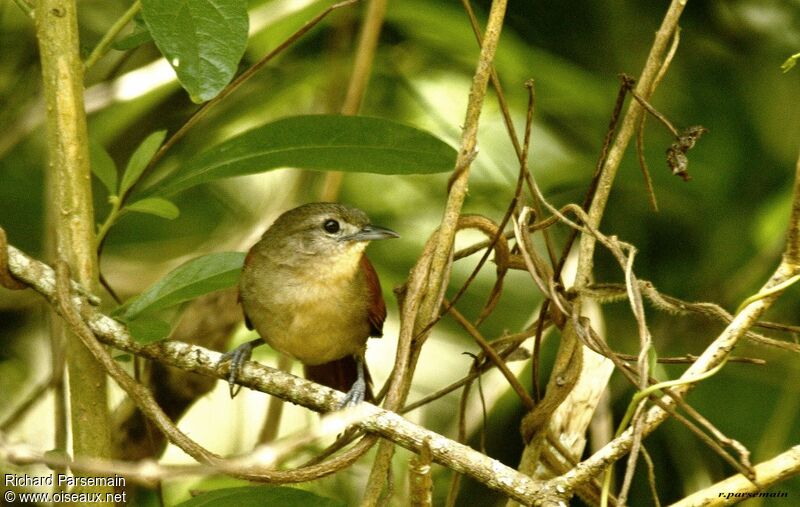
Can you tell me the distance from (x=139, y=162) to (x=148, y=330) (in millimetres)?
565

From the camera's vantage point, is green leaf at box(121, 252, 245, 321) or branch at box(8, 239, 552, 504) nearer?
branch at box(8, 239, 552, 504)

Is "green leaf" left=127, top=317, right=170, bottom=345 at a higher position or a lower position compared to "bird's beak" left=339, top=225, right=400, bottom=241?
lower

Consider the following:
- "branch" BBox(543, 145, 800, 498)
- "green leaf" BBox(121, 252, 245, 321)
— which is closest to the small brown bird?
"green leaf" BBox(121, 252, 245, 321)

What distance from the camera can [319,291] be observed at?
10.4 ft

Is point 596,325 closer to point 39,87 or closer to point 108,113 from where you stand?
point 108,113

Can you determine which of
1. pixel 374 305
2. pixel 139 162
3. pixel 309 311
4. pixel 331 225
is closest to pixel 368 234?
pixel 331 225

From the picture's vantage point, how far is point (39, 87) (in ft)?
13.2

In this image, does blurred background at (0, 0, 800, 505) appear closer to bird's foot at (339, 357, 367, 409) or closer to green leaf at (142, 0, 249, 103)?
bird's foot at (339, 357, 367, 409)

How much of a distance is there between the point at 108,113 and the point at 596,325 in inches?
83.0

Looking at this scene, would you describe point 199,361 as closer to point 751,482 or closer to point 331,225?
point 751,482

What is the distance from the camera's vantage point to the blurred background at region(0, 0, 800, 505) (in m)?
3.58

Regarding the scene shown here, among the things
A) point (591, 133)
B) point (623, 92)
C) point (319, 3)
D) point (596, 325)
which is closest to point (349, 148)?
point (623, 92)

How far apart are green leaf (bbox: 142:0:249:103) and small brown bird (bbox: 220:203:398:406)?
3.47ft

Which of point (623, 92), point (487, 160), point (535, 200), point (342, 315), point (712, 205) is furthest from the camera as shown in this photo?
point (487, 160)
